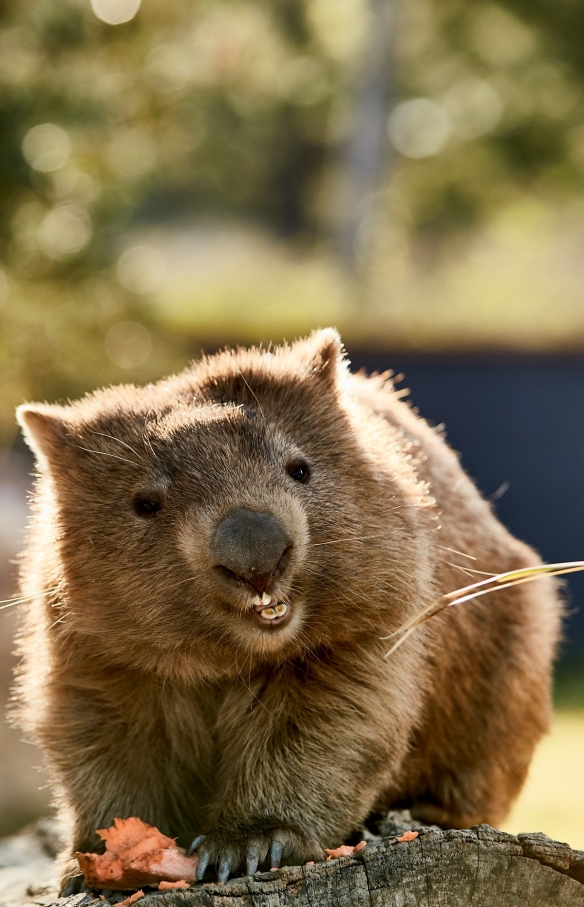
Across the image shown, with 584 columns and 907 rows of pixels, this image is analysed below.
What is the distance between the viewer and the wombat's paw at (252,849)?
3.42 m

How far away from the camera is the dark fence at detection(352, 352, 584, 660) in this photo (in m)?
12.1

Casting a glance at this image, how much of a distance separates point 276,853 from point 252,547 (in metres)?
1.00

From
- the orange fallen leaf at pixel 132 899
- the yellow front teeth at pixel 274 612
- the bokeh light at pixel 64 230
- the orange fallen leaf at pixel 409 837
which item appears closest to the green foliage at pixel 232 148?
the bokeh light at pixel 64 230

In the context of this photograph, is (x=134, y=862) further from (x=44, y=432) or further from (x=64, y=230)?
(x=64, y=230)

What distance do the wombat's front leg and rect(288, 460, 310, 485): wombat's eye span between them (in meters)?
0.61

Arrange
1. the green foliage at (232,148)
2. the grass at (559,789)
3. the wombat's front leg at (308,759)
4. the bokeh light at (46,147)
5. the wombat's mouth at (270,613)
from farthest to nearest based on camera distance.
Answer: the green foliage at (232,148) < the bokeh light at (46,147) < the grass at (559,789) < the wombat's front leg at (308,759) < the wombat's mouth at (270,613)

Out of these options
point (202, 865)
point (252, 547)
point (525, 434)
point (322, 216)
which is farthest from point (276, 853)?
point (322, 216)

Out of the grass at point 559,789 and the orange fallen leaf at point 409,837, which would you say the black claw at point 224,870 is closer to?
the orange fallen leaf at point 409,837

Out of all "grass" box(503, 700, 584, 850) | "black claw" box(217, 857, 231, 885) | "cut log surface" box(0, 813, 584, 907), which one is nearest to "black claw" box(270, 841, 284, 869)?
"black claw" box(217, 857, 231, 885)

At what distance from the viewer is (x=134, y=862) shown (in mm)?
3391

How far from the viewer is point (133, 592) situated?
3.55 m

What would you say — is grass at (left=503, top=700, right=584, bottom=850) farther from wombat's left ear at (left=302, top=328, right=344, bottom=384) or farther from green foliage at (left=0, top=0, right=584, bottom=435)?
green foliage at (left=0, top=0, right=584, bottom=435)

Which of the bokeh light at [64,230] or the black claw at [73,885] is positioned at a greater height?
the bokeh light at [64,230]

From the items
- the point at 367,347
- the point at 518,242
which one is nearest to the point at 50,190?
the point at 367,347
